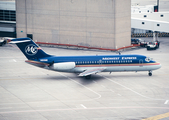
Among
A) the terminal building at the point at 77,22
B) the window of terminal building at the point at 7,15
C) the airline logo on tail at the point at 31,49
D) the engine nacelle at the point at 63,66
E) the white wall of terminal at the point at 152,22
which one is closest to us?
the engine nacelle at the point at 63,66

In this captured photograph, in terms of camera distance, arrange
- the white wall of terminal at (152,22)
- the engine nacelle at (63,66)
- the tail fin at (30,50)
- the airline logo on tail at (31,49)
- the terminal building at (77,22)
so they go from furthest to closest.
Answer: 1. the white wall of terminal at (152,22)
2. the terminal building at (77,22)
3. the airline logo on tail at (31,49)
4. the tail fin at (30,50)
5. the engine nacelle at (63,66)

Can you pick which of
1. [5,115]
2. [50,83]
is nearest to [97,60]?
[50,83]

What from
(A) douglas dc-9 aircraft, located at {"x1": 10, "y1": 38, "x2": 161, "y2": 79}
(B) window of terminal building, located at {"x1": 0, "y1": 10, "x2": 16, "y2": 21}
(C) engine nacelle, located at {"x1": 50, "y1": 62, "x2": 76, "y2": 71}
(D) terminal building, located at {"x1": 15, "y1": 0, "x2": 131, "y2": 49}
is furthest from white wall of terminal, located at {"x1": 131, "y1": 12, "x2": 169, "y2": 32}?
(C) engine nacelle, located at {"x1": 50, "y1": 62, "x2": 76, "y2": 71}

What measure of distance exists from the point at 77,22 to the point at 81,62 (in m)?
31.8

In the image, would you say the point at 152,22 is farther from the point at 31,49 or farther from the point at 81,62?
the point at 31,49

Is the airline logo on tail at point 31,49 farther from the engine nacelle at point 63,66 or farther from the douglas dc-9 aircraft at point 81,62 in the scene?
the engine nacelle at point 63,66

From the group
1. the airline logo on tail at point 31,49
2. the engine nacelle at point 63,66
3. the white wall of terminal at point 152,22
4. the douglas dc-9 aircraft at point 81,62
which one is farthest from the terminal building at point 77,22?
the airline logo on tail at point 31,49

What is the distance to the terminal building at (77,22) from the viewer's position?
3137 inches

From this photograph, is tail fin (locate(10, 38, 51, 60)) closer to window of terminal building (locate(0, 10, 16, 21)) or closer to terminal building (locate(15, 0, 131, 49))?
terminal building (locate(15, 0, 131, 49))

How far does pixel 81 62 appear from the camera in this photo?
174ft

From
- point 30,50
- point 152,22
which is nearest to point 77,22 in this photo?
point 152,22

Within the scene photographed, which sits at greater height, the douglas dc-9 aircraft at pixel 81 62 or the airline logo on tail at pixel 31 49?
the airline logo on tail at pixel 31 49

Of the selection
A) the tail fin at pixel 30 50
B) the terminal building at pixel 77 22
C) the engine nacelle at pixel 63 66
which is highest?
the terminal building at pixel 77 22

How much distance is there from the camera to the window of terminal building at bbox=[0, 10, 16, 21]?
94.6 m
